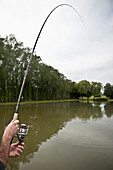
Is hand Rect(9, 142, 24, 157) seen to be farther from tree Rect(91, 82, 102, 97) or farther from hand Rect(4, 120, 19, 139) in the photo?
tree Rect(91, 82, 102, 97)

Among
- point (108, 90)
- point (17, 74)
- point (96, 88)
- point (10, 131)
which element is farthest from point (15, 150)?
point (108, 90)

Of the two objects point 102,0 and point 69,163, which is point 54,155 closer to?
point 69,163

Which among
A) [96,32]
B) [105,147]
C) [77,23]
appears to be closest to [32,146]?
[105,147]

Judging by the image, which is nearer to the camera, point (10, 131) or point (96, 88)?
point (10, 131)

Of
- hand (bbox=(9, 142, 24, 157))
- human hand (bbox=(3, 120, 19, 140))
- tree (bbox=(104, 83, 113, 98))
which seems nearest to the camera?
human hand (bbox=(3, 120, 19, 140))

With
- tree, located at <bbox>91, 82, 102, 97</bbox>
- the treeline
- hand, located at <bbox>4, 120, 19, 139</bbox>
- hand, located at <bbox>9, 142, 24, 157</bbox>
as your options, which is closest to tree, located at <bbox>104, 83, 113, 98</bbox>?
tree, located at <bbox>91, 82, 102, 97</bbox>

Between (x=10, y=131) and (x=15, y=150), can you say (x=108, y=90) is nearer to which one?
(x=15, y=150)

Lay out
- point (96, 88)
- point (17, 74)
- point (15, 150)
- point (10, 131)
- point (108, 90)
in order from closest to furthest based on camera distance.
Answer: point (10, 131) < point (15, 150) < point (17, 74) < point (96, 88) < point (108, 90)

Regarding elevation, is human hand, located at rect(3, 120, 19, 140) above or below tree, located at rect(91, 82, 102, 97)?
below

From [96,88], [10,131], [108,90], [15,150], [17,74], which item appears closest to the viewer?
[10,131]

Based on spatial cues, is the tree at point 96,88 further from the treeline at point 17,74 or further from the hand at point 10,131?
the hand at point 10,131

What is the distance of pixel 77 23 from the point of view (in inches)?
205

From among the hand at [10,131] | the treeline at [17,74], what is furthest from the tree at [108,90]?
the hand at [10,131]

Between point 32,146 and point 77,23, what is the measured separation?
15.2ft
